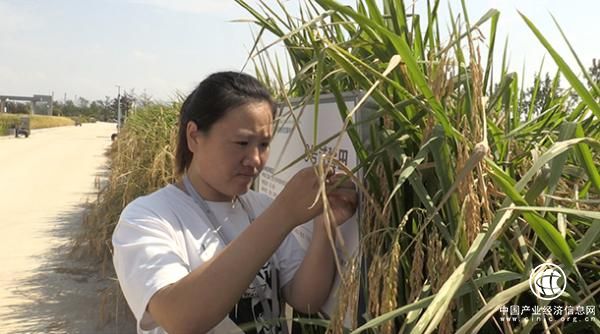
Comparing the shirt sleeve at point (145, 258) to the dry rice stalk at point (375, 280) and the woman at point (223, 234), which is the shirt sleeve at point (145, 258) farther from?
the dry rice stalk at point (375, 280)

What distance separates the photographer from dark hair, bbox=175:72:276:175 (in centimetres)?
134

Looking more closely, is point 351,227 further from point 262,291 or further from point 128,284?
point 128,284

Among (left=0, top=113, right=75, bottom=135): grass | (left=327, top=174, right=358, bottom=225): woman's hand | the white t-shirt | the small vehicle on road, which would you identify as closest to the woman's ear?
the white t-shirt

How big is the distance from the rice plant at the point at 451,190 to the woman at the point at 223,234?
0.18 m

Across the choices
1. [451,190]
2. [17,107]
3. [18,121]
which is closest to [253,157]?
[451,190]

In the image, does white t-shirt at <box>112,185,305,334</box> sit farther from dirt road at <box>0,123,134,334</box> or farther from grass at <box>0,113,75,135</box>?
grass at <box>0,113,75,135</box>

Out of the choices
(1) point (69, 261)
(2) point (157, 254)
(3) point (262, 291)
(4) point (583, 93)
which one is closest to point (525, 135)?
(4) point (583, 93)

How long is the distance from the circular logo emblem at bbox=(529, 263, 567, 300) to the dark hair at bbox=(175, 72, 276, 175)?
0.78 meters

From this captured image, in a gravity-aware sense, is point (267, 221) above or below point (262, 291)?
above

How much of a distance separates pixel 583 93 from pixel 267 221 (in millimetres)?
604

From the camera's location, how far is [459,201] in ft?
2.86

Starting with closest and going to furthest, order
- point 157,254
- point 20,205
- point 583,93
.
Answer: point 583,93 → point 157,254 → point 20,205

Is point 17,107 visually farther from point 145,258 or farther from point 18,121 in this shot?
point 145,258

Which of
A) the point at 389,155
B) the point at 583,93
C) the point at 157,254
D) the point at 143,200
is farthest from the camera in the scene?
the point at 143,200
